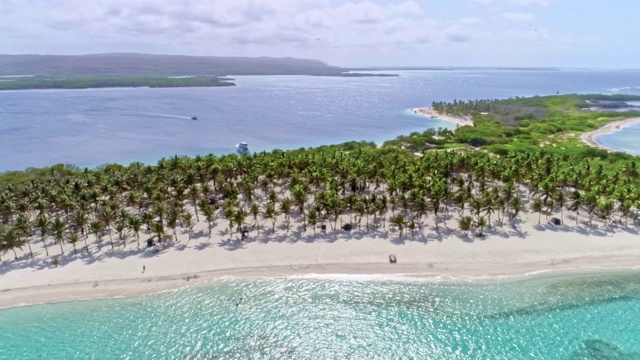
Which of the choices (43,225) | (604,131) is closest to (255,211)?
(43,225)

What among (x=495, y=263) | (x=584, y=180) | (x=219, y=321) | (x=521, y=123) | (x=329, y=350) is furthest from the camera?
(x=521, y=123)

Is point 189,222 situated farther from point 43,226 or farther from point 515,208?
point 515,208

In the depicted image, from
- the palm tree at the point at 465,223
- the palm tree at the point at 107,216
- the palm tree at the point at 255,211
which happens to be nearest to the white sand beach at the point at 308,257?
the palm tree at the point at 465,223

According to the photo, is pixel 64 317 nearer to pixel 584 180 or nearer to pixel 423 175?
pixel 423 175

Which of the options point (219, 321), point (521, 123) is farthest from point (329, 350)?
point (521, 123)

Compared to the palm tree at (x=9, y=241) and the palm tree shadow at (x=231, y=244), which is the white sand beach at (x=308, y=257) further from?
the palm tree at (x=9, y=241)

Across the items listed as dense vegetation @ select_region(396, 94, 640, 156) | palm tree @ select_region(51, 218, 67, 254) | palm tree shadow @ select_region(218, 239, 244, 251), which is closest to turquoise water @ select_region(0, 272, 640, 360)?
palm tree shadow @ select_region(218, 239, 244, 251)

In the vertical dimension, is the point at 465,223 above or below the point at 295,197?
below

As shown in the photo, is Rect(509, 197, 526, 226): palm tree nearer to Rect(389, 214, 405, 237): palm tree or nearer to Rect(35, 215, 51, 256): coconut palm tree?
Rect(389, 214, 405, 237): palm tree
